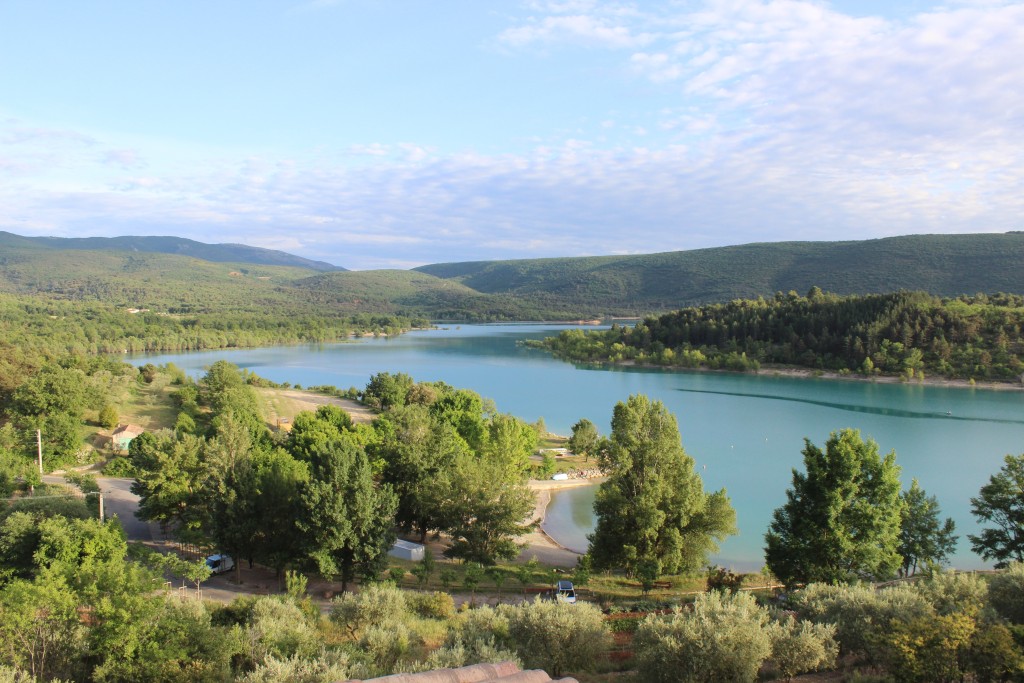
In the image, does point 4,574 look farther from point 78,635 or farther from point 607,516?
point 607,516

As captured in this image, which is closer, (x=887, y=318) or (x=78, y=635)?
(x=78, y=635)

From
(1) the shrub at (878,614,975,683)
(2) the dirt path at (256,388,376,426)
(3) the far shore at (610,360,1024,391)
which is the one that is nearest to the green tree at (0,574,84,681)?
(1) the shrub at (878,614,975,683)

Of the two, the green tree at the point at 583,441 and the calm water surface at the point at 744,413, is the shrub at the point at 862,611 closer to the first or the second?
the calm water surface at the point at 744,413

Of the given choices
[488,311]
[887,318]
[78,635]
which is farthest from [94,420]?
[488,311]

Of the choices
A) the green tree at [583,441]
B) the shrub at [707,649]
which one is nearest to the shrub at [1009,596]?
the shrub at [707,649]

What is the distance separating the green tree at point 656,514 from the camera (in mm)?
14547

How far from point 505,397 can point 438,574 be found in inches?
1329

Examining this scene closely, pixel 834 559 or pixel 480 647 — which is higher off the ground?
pixel 480 647

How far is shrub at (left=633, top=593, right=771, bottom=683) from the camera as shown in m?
7.18

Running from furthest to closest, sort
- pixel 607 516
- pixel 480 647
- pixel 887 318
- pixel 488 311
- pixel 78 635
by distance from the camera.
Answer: pixel 488 311 → pixel 887 318 → pixel 607 516 → pixel 78 635 → pixel 480 647

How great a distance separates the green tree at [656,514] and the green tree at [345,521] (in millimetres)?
4939

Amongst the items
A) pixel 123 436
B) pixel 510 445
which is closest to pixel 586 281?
pixel 123 436

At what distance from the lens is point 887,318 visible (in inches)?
2420

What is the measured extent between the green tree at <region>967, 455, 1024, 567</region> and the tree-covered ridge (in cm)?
4650
